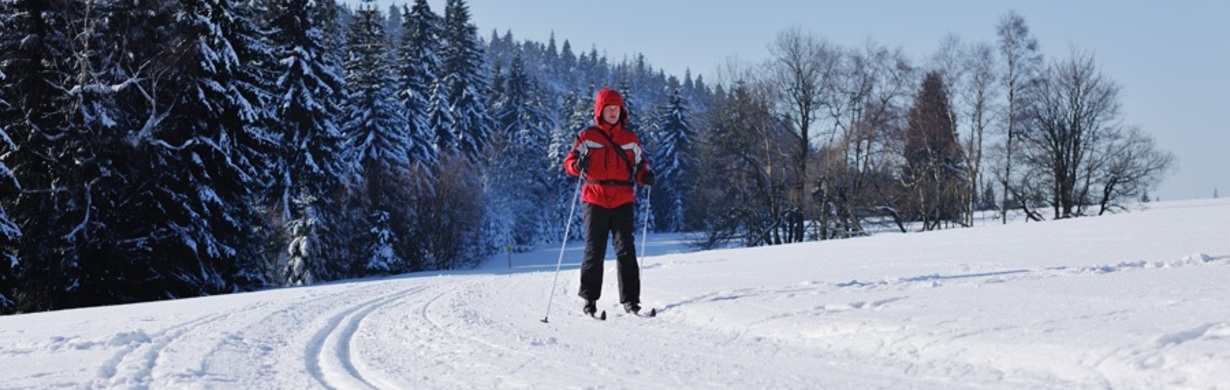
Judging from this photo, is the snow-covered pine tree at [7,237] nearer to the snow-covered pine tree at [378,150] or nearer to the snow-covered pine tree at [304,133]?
the snow-covered pine tree at [304,133]

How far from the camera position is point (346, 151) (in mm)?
32250

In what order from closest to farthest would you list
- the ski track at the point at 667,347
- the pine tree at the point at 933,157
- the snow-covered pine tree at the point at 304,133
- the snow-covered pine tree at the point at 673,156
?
the ski track at the point at 667,347
the snow-covered pine tree at the point at 304,133
the pine tree at the point at 933,157
the snow-covered pine tree at the point at 673,156

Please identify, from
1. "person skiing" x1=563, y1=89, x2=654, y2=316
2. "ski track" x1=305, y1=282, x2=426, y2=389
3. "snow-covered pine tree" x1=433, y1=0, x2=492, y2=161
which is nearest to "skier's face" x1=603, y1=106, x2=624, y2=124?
"person skiing" x1=563, y1=89, x2=654, y2=316

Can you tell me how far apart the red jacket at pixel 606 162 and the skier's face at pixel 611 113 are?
0.03m

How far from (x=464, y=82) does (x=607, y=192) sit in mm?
41420

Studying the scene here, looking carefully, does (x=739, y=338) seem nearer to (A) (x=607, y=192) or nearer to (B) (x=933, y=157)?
(A) (x=607, y=192)

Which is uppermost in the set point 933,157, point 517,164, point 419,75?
point 419,75

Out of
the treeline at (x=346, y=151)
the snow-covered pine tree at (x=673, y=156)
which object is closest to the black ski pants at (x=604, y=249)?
the treeline at (x=346, y=151)

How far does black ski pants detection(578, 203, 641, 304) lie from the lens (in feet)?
20.5

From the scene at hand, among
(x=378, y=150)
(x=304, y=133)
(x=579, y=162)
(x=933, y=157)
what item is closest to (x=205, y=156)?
(x=304, y=133)

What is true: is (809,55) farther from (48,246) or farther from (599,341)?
(599,341)

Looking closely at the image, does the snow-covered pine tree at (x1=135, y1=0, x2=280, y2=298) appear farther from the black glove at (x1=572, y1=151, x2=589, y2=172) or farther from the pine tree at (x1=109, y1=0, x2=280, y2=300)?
the black glove at (x1=572, y1=151, x2=589, y2=172)

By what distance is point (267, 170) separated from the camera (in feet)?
79.8

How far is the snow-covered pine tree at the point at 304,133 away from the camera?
27.9 metres
